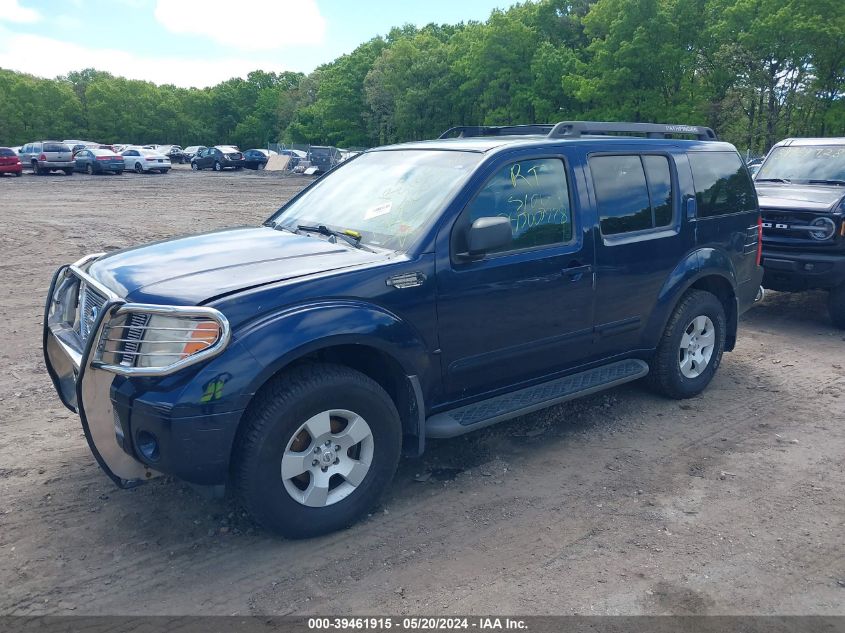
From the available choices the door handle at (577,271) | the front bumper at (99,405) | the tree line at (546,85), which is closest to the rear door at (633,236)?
the door handle at (577,271)

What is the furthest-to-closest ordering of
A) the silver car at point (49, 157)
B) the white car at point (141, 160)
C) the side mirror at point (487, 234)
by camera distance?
the white car at point (141, 160) < the silver car at point (49, 157) < the side mirror at point (487, 234)

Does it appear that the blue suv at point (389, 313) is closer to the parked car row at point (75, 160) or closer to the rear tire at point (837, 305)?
the rear tire at point (837, 305)

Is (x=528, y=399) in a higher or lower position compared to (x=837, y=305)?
higher

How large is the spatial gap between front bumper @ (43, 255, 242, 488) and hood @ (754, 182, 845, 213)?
6988mm

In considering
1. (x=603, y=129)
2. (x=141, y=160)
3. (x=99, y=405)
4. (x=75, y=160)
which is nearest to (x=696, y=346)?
(x=603, y=129)

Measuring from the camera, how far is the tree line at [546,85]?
1309 inches

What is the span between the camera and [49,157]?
3678 cm

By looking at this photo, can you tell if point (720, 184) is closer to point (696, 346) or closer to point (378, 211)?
point (696, 346)

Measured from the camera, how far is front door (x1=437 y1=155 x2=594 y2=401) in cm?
410

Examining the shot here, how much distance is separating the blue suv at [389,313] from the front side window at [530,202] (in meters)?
0.01

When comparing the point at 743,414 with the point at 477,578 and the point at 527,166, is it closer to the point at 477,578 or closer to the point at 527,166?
the point at 527,166

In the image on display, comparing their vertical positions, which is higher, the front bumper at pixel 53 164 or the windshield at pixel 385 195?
the front bumper at pixel 53 164

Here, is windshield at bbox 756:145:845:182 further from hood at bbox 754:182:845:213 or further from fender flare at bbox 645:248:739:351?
fender flare at bbox 645:248:739:351

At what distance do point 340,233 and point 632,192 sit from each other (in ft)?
7.19
